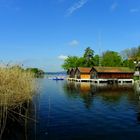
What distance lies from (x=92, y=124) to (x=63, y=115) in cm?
500

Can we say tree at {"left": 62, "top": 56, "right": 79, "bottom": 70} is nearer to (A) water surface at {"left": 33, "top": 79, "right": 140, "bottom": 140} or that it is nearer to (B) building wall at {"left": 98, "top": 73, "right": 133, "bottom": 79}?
(B) building wall at {"left": 98, "top": 73, "right": 133, "bottom": 79}

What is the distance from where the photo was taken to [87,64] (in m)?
136

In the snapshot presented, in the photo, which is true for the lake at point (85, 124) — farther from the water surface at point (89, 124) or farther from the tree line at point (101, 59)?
the tree line at point (101, 59)

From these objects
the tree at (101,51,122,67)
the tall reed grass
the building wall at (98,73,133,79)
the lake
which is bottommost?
the lake

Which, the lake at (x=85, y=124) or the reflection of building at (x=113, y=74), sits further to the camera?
the reflection of building at (x=113, y=74)

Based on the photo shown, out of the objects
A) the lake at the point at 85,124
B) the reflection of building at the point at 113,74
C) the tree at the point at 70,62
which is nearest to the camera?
the lake at the point at 85,124

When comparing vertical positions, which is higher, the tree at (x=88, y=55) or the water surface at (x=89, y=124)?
the tree at (x=88, y=55)

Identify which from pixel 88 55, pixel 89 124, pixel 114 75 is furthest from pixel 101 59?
pixel 89 124

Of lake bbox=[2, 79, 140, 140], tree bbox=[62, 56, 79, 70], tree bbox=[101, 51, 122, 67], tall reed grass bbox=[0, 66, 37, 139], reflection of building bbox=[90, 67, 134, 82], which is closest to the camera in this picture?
lake bbox=[2, 79, 140, 140]

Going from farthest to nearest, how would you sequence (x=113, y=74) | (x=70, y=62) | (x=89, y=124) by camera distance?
1. (x=70, y=62)
2. (x=113, y=74)
3. (x=89, y=124)

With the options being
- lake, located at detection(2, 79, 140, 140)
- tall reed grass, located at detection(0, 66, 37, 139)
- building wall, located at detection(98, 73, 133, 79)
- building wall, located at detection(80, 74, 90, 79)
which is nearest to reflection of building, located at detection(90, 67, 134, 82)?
building wall, located at detection(98, 73, 133, 79)

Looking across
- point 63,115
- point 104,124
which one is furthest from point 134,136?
point 63,115

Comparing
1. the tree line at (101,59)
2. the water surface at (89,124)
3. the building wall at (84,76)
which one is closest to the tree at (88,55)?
the tree line at (101,59)

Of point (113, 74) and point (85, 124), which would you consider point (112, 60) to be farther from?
point (85, 124)
